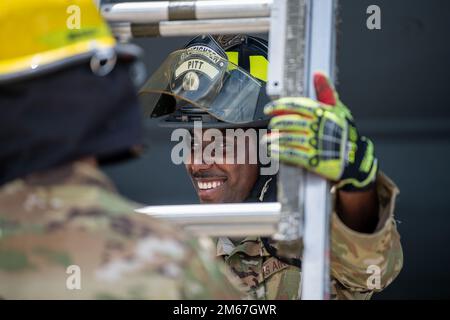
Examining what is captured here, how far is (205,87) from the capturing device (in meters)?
3.23

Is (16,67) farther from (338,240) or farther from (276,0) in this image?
(338,240)

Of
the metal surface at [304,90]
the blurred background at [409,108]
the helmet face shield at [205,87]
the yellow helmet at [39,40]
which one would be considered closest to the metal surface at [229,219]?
the metal surface at [304,90]

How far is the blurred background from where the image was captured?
4.79 metres

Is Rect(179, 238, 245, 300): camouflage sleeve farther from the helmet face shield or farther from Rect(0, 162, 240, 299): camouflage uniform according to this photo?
the helmet face shield

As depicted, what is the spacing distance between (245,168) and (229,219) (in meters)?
1.37

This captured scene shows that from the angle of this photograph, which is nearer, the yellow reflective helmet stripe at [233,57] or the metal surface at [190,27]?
the metal surface at [190,27]

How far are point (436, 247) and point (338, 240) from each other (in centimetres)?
252

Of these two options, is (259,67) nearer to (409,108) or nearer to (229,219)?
(229,219)

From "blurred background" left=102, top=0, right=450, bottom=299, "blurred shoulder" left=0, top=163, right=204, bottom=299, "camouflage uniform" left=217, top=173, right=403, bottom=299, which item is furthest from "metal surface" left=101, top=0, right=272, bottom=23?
"blurred background" left=102, top=0, right=450, bottom=299

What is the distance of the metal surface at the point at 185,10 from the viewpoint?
7.55 ft

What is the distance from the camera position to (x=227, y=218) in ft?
7.03

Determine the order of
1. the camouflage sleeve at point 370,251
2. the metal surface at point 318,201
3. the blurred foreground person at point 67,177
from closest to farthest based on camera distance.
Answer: the blurred foreground person at point 67,177, the metal surface at point 318,201, the camouflage sleeve at point 370,251

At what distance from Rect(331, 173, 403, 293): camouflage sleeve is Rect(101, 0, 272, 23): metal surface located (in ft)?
1.70

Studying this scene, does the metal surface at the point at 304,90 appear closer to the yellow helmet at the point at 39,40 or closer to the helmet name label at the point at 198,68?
the yellow helmet at the point at 39,40
